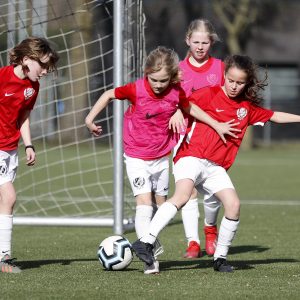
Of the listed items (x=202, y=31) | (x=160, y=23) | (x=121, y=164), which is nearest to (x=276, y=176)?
(x=121, y=164)

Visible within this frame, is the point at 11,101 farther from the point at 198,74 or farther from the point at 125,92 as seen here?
the point at 198,74

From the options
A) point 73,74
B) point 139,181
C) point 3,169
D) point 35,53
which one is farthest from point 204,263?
point 73,74

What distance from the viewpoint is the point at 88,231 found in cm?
1062

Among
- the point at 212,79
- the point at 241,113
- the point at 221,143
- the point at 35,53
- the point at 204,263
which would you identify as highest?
the point at 35,53

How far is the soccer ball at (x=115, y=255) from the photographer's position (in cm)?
734

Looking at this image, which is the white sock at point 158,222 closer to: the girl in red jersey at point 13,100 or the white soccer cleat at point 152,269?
the white soccer cleat at point 152,269

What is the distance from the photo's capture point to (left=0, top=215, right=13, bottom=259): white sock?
7301 mm

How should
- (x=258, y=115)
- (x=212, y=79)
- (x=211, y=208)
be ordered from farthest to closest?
(x=211, y=208) → (x=212, y=79) → (x=258, y=115)

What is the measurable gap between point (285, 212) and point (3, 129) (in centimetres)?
633

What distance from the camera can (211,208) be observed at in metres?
8.73

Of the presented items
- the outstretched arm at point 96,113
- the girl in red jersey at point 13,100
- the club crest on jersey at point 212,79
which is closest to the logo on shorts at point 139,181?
the outstretched arm at point 96,113

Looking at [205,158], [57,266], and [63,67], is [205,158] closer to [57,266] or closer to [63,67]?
[57,266]

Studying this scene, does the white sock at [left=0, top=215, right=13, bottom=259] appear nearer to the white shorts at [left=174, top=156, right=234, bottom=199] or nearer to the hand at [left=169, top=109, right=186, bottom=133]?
the white shorts at [left=174, top=156, right=234, bottom=199]

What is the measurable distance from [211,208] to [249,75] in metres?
1.84
